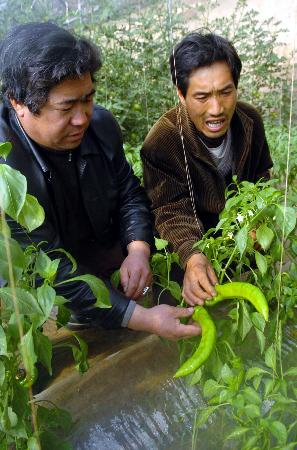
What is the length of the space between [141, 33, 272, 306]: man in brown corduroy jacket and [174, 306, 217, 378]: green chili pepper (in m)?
0.37

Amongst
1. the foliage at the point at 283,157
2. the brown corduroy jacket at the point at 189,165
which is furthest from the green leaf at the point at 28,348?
the foliage at the point at 283,157

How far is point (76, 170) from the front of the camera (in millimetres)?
1856

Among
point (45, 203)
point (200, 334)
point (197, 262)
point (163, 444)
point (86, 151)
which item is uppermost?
point (86, 151)

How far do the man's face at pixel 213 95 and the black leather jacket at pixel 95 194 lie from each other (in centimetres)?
29

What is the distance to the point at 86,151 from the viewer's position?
72.4 inches

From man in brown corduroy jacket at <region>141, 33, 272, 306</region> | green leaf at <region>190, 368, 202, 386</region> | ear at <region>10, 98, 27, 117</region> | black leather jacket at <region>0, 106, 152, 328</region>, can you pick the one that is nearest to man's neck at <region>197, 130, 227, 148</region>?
man in brown corduroy jacket at <region>141, 33, 272, 306</region>

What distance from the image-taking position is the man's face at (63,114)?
150 cm

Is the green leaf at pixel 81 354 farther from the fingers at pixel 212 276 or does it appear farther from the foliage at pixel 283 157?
the foliage at pixel 283 157

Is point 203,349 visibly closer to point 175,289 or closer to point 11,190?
point 175,289

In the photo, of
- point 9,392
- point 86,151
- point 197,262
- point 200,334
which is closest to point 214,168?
point 86,151

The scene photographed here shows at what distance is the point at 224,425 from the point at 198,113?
98cm

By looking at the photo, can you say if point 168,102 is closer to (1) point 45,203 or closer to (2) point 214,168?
(2) point 214,168

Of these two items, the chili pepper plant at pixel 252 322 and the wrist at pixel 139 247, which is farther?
the wrist at pixel 139 247

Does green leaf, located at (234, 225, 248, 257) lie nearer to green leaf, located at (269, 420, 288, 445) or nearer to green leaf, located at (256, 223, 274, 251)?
green leaf, located at (256, 223, 274, 251)
